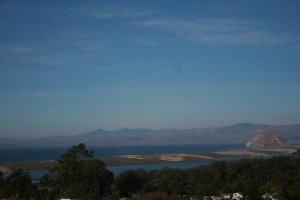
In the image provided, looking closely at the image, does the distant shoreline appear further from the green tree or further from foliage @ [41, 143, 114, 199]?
the green tree

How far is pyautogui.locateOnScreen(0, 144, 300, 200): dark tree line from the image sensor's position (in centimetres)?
4009

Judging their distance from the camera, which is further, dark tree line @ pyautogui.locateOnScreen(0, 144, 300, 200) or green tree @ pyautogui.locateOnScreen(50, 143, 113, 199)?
dark tree line @ pyautogui.locateOnScreen(0, 144, 300, 200)

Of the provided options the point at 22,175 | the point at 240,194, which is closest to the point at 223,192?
the point at 240,194

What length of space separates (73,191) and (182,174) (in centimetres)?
1776

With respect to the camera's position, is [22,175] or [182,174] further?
[182,174]

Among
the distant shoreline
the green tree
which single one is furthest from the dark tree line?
the distant shoreline

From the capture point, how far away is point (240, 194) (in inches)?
1730

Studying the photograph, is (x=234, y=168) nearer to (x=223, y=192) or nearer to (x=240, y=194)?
(x=223, y=192)

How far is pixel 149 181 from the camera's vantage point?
2148 inches

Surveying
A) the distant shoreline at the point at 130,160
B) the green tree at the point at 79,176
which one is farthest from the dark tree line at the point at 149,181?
the distant shoreline at the point at 130,160

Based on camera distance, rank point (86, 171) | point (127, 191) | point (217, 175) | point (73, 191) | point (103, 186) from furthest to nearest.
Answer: point (217, 175) < point (127, 191) < point (103, 186) < point (86, 171) < point (73, 191)

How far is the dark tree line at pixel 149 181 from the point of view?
40.1 metres

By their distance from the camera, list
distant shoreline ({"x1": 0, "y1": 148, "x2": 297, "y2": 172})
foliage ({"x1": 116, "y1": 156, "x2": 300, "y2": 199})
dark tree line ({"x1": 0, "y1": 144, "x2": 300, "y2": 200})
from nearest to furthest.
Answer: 1. dark tree line ({"x1": 0, "y1": 144, "x2": 300, "y2": 200})
2. foliage ({"x1": 116, "y1": 156, "x2": 300, "y2": 199})
3. distant shoreline ({"x1": 0, "y1": 148, "x2": 297, "y2": 172})

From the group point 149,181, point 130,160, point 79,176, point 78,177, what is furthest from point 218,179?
point 130,160
